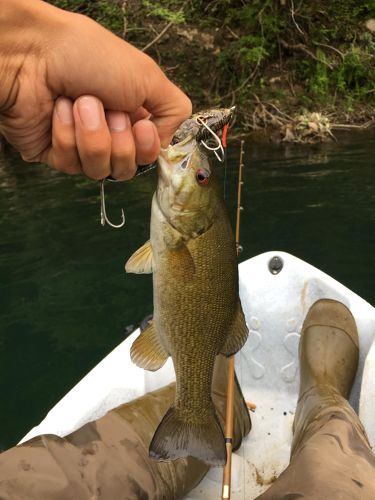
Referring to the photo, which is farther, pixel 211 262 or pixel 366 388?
pixel 366 388

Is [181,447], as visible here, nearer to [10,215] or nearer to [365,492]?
[365,492]

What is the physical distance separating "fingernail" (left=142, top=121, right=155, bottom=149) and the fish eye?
0.30m

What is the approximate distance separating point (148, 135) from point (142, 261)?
597 mm

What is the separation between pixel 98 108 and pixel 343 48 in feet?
49.2

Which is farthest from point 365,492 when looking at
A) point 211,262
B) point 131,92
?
point 131,92

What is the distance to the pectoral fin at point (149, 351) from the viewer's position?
6.66 ft

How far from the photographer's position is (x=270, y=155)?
434 inches

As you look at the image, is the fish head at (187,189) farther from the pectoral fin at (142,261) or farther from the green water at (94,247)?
the green water at (94,247)

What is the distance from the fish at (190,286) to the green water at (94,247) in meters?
2.18

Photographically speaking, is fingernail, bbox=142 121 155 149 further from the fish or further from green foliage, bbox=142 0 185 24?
green foliage, bbox=142 0 185 24

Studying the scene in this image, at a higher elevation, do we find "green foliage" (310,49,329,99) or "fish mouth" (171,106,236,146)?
"fish mouth" (171,106,236,146)

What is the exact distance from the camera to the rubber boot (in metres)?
2.83

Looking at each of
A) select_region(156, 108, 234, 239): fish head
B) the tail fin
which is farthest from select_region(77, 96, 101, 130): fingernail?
the tail fin

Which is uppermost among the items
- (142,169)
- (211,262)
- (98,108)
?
(98,108)
